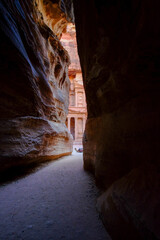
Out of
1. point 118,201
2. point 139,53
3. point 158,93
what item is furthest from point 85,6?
point 118,201

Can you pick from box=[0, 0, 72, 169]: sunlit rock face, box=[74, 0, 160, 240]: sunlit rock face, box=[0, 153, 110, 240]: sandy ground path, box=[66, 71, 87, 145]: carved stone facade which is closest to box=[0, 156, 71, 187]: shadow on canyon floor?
box=[0, 0, 72, 169]: sunlit rock face

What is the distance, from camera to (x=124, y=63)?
156cm

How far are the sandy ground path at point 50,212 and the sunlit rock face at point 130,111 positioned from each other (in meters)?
0.32

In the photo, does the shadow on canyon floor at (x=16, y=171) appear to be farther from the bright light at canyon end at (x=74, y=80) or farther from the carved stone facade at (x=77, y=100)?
the bright light at canyon end at (x=74, y=80)

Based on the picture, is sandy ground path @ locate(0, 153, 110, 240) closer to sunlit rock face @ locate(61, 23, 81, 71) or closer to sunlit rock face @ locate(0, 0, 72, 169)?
sunlit rock face @ locate(0, 0, 72, 169)

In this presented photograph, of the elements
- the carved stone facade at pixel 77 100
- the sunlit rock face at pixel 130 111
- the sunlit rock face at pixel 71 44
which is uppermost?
the sunlit rock face at pixel 71 44

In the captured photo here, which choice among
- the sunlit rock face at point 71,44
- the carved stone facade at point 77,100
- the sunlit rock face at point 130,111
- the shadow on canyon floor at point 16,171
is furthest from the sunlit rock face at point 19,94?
the sunlit rock face at point 71,44

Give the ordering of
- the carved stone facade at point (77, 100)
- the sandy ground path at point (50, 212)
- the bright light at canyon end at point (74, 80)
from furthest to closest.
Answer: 1. the bright light at canyon end at point (74, 80)
2. the carved stone facade at point (77, 100)
3. the sandy ground path at point (50, 212)

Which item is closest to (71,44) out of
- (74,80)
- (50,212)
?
(74,80)

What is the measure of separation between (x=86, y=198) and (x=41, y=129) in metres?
3.10

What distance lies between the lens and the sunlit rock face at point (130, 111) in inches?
41.4

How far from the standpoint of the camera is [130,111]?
64.0 inches

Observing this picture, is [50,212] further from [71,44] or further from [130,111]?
[71,44]

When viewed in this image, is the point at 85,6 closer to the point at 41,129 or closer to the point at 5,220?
the point at 41,129
